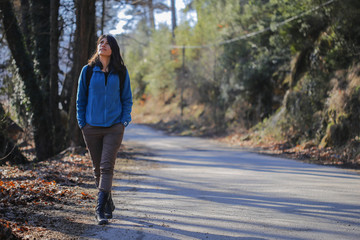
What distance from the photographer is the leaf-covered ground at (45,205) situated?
15.1 ft

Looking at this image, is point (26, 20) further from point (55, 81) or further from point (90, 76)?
point (90, 76)

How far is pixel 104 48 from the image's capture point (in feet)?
17.1

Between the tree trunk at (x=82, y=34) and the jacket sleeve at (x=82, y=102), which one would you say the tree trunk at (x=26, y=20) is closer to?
the tree trunk at (x=82, y=34)

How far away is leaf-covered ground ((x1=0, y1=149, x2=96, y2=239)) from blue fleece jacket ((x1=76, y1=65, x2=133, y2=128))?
126cm

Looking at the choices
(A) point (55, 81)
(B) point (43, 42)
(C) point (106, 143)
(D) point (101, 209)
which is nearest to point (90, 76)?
(C) point (106, 143)

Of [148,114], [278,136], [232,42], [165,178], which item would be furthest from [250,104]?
[148,114]

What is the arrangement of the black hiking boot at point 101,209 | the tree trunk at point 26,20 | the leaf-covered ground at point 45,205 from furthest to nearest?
the tree trunk at point 26,20 < the black hiking boot at point 101,209 < the leaf-covered ground at point 45,205

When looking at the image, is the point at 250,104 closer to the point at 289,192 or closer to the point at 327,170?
the point at 327,170

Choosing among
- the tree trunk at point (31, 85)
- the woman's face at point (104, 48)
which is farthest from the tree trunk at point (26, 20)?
the woman's face at point (104, 48)

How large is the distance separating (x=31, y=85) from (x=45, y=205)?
1051cm

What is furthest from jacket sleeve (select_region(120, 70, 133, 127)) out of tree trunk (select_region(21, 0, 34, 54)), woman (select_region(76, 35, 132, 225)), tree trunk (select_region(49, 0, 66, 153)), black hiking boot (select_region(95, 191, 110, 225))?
tree trunk (select_region(21, 0, 34, 54))

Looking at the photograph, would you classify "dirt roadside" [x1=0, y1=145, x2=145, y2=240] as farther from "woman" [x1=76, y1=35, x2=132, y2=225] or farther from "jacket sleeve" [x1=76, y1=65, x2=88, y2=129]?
"jacket sleeve" [x1=76, y1=65, x2=88, y2=129]

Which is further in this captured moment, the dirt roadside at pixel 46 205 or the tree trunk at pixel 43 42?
the tree trunk at pixel 43 42

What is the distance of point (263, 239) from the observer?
14.6 ft
